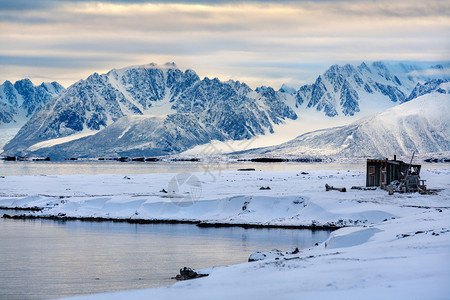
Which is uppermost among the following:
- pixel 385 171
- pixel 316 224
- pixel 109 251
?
pixel 385 171

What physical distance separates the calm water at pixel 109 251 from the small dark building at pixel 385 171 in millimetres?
23409

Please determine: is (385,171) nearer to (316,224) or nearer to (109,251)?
(316,224)

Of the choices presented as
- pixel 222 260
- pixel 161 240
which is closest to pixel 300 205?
pixel 161 240

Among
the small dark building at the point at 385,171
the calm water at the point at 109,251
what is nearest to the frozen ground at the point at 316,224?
the calm water at the point at 109,251

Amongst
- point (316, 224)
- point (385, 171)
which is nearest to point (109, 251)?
point (316, 224)

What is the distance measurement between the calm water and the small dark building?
23409 mm

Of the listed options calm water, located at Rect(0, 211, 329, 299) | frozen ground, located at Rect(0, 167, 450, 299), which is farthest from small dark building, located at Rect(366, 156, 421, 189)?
calm water, located at Rect(0, 211, 329, 299)

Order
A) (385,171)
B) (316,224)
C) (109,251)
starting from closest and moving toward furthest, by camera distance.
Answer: (109,251), (316,224), (385,171)

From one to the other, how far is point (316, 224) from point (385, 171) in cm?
2112

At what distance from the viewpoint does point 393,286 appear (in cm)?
2353

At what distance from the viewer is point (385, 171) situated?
3027 inches

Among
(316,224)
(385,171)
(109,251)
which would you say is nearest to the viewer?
(109,251)

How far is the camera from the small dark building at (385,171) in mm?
76500

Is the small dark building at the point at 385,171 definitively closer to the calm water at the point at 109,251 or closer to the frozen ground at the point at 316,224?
the frozen ground at the point at 316,224
